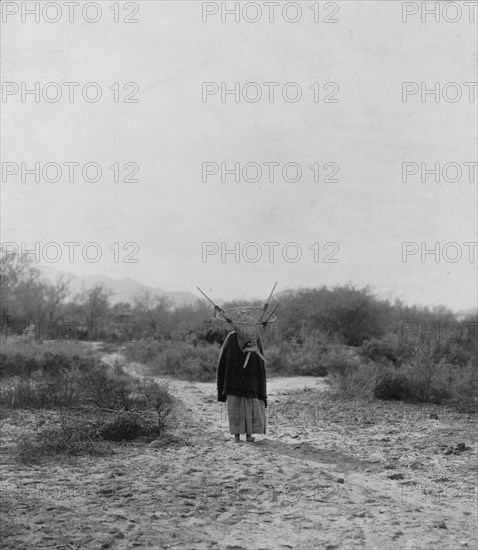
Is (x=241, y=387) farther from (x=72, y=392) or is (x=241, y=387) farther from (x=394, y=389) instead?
(x=394, y=389)

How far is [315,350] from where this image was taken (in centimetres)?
2636

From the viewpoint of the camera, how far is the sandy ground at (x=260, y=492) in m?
6.41

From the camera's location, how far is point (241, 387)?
11.3m

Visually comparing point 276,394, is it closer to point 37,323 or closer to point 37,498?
point 37,498

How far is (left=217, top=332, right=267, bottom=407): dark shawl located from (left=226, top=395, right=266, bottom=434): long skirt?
0.36 feet

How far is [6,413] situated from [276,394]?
692 centimetres

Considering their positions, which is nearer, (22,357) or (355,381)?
(355,381)

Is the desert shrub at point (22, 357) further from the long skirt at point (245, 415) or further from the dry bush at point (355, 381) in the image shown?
the long skirt at point (245, 415)

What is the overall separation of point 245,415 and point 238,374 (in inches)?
23.7

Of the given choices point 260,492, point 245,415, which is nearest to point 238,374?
point 245,415

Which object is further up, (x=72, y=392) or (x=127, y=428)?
(x=72, y=392)

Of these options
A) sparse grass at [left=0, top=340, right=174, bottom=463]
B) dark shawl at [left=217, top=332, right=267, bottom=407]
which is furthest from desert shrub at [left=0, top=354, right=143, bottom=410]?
dark shawl at [left=217, top=332, right=267, bottom=407]

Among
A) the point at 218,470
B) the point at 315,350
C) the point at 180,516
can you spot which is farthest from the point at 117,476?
the point at 315,350

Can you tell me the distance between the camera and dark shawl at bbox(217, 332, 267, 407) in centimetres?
1127
